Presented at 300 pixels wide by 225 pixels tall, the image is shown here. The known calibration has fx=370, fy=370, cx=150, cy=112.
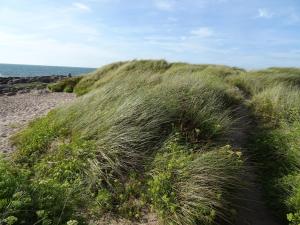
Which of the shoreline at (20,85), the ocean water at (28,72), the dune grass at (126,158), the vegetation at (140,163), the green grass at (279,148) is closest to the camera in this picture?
the vegetation at (140,163)

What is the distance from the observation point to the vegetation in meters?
4.00

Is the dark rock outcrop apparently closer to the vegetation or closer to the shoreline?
the shoreline

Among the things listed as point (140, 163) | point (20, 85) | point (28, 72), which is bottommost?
point (28, 72)

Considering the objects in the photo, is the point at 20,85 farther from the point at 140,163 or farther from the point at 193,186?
the point at 193,186

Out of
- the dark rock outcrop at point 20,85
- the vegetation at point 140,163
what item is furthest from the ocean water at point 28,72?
the vegetation at point 140,163

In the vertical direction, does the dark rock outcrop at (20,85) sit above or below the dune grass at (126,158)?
below

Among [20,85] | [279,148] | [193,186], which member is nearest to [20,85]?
[20,85]

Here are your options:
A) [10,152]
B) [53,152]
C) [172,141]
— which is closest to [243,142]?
[172,141]

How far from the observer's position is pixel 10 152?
20.9 feet

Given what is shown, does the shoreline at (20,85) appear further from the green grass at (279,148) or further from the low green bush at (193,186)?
the low green bush at (193,186)

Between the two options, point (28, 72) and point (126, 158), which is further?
point (28, 72)

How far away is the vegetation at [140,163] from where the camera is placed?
400 centimetres

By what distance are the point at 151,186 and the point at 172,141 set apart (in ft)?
4.31

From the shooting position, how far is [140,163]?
5625mm
